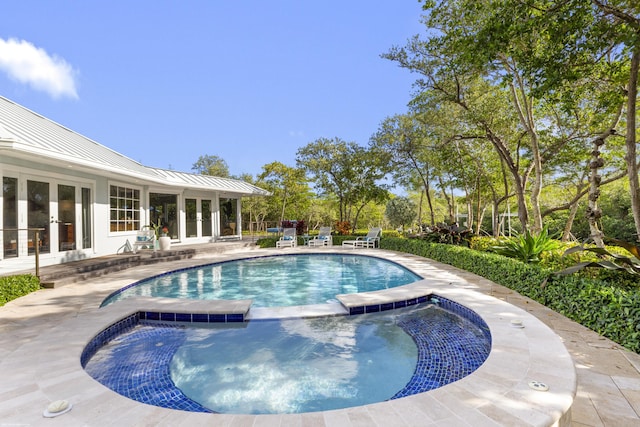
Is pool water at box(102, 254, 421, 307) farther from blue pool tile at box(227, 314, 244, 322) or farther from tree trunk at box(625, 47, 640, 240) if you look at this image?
tree trunk at box(625, 47, 640, 240)

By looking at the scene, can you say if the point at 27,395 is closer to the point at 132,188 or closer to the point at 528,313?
the point at 528,313

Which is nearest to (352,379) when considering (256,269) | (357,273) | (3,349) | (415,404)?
(415,404)

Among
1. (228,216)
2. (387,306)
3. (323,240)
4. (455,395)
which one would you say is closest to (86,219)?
(228,216)

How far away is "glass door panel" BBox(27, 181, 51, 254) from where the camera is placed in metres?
7.93

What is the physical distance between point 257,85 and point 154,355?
97.3 feet

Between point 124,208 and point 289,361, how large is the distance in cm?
1062

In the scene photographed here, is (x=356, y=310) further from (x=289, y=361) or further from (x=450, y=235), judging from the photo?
(x=450, y=235)

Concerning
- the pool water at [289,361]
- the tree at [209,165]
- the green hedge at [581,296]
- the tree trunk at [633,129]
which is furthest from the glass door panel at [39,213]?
the tree at [209,165]

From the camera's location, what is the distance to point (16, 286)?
6.05m

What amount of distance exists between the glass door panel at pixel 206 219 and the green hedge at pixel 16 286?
30.8ft

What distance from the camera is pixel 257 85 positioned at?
98.8 feet

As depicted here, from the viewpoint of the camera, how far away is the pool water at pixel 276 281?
6.98 meters

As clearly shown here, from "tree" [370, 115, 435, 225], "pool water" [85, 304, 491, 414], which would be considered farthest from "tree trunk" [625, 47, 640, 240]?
"tree" [370, 115, 435, 225]

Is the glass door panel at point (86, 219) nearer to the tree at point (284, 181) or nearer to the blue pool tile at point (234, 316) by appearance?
the blue pool tile at point (234, 316)
